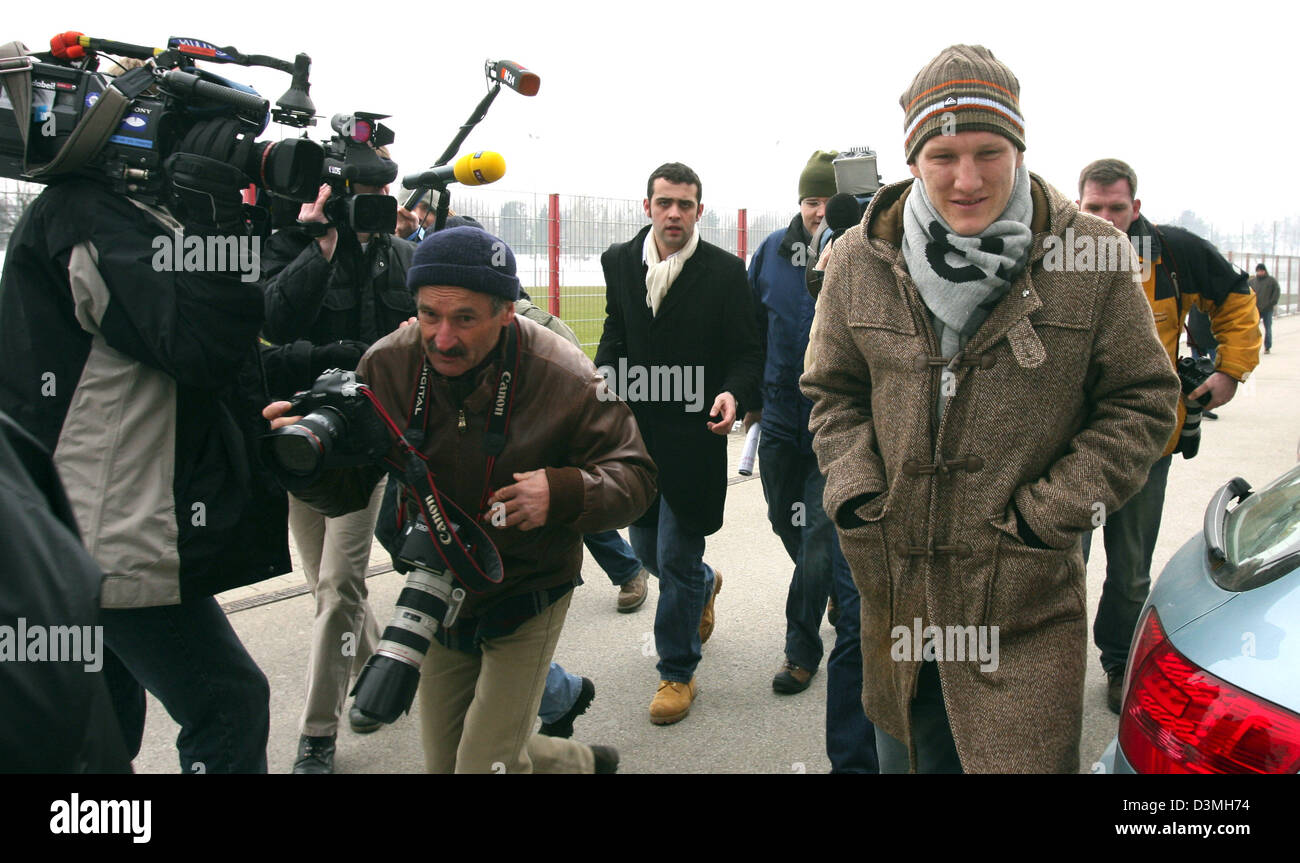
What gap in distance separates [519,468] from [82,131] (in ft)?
4.31

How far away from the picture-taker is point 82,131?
2281mm

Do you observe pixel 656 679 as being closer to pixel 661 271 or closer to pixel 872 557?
pixel 661 271

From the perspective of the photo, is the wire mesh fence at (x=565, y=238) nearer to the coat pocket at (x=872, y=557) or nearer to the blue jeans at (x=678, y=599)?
the blue jeans at (x=678, y=599)

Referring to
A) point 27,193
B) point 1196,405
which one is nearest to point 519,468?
point 1196,405

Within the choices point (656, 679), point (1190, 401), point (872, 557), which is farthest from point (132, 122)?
point (1190, 401)

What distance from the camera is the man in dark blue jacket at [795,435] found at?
4.04 metres

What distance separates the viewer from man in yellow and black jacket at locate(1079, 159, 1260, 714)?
12.6ft

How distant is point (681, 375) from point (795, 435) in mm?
551

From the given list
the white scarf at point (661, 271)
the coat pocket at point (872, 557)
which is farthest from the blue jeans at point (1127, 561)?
the white scarf at point (661, 271)

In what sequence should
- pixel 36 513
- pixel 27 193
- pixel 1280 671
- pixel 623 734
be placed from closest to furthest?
1. pixel 36 513
2. pixel 1280 671
3. pixel 623 734
4. pixel 27 193
